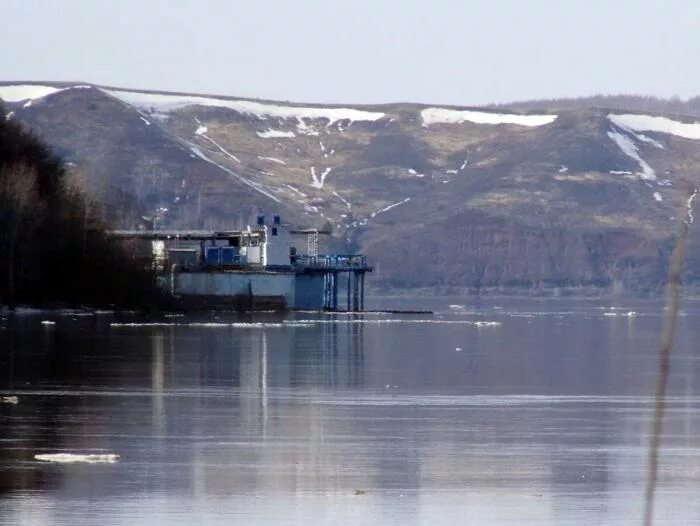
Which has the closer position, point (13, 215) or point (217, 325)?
point (217, 325)

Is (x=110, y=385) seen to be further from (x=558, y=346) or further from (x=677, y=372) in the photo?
(x=558, y=346)

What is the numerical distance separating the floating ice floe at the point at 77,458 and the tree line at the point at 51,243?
6376 cm

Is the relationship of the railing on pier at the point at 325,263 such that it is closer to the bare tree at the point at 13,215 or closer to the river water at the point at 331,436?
the bare tree at the point at 13,215

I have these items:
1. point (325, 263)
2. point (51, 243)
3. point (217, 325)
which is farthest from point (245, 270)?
point (217, 325)

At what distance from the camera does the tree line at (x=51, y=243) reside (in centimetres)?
8781

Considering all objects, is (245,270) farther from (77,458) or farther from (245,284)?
(77,458)

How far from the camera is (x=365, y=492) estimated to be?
21594 mm

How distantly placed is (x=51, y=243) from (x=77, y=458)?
67928mm

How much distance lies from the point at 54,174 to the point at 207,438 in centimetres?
7415

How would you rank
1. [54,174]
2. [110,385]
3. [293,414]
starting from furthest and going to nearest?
[54,174] < [110,385] < [293,414]

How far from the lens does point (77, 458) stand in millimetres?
23984

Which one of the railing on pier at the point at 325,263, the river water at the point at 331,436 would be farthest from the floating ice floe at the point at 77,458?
the railing on pier at the point at 325,263

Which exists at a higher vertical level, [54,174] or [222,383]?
[54,174]

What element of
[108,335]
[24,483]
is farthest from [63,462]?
[108,335]
